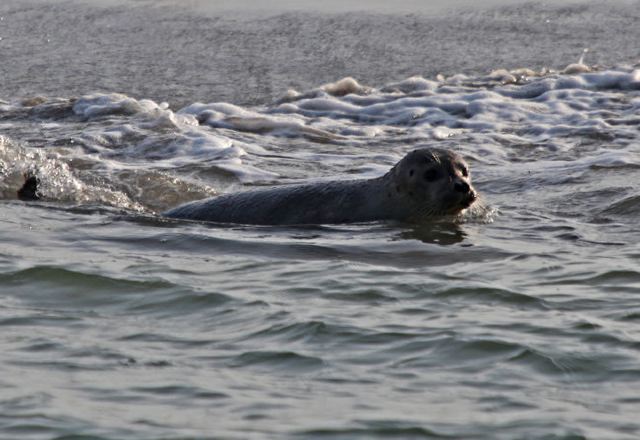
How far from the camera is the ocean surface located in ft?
14.7

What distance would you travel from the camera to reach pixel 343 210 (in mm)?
8281

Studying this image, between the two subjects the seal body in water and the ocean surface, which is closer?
the ocean surface

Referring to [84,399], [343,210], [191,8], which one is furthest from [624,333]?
[191,8]

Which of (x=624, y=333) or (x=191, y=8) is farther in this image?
(x=191, y=8)

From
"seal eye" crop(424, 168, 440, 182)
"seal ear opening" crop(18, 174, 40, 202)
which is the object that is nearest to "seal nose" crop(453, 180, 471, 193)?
"seal eye" crop(424, 168, 440, 182)

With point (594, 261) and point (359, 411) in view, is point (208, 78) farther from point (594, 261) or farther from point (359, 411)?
point (359, 411)

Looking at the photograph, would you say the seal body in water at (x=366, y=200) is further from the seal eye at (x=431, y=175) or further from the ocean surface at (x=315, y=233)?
the ocean surface at (x=315, y=233)

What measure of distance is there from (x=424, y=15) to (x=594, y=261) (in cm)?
924

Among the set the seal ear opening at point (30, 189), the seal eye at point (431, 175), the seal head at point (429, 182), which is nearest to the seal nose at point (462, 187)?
the seal head at point (429, 182)

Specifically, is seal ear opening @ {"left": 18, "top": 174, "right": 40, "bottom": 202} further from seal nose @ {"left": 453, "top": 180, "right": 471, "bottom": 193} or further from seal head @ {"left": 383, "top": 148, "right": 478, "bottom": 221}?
Answer: seal nose @ {"left": 453, "top": 180, "right": 471, "bottom": 193}

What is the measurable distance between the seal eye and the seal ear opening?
2683 millimetres

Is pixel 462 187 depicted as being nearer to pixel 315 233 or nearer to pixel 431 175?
pixel 431 175

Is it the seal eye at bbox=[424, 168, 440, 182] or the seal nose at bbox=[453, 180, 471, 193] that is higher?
the seal eye at bbox=[424, 168, 440, 182]

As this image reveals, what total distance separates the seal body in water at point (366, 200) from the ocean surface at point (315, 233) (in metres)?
0.19
